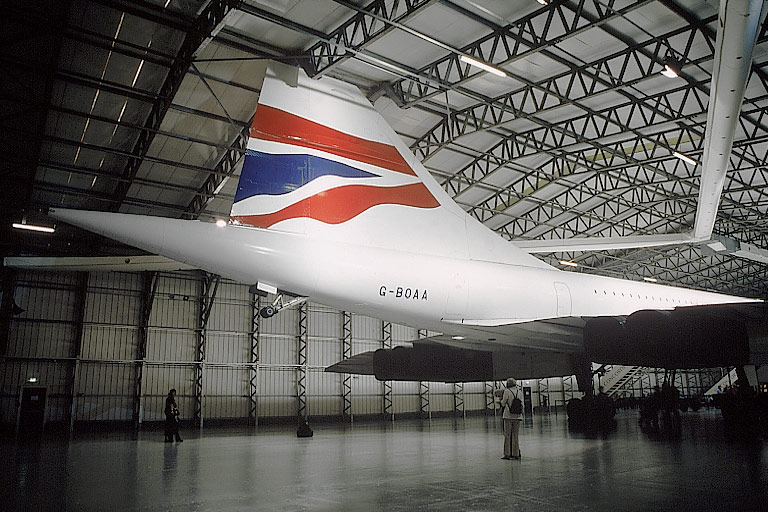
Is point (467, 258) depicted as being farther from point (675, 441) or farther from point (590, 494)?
point (675, 441)

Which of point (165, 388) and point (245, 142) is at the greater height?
point (245, 142)

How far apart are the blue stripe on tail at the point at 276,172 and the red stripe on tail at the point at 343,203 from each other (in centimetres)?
23

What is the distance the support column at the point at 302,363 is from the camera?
22.9m

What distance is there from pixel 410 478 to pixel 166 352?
17.2 meters

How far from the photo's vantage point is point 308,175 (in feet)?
22.2

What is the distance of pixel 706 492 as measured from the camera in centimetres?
463

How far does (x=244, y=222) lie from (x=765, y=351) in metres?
6.18

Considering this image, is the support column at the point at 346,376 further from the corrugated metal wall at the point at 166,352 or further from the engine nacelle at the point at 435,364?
the engine nacelle at the point at 435,364

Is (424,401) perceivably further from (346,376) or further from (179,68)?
(179,68)

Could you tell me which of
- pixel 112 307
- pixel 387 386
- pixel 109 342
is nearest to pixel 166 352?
pixel 109 342

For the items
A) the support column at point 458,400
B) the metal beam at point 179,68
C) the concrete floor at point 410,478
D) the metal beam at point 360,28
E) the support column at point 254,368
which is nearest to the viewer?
the concrete floor at point 410,478

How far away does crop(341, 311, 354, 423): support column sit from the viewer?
78.0 feet

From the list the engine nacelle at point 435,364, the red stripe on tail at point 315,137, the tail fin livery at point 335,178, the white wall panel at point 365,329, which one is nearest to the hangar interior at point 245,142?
the white wall panel at point 365,329

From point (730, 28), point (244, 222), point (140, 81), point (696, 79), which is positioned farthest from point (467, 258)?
point (696, 79)
